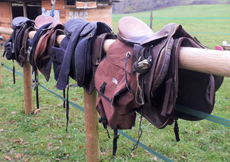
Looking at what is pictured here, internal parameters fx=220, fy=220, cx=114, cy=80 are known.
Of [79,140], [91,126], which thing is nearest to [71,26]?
[91,126]

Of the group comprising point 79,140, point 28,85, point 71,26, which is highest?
point 71,26

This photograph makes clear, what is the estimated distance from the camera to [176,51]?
105cm

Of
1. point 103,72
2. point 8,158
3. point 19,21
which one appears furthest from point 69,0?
Answer: point 103,72

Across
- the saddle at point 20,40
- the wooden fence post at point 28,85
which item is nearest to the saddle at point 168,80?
the saddle at point 20,40

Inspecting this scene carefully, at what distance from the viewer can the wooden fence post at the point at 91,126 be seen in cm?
198

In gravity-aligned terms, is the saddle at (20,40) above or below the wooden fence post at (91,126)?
above

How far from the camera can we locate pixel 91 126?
2037mm

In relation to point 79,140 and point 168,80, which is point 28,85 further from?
point 168,80

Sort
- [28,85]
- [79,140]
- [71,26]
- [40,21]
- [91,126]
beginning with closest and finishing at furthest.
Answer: [71,26] → [91,126] → [40,21] → [79,140] → [28,85]

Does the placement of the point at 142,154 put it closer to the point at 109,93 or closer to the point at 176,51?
the point at 109,93

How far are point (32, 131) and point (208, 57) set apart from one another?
9.24 ft

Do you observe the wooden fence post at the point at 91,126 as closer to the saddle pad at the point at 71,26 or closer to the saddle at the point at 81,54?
the saddle at the point at 81,54

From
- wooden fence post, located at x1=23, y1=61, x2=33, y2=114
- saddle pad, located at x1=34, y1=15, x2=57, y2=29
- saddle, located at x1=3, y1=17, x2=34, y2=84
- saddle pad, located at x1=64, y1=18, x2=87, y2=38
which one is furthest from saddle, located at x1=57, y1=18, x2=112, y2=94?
wooden fence post, located at x1=23, y1=61, x2=33, y2=114

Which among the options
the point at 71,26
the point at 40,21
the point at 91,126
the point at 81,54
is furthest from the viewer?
the point at 40,21
